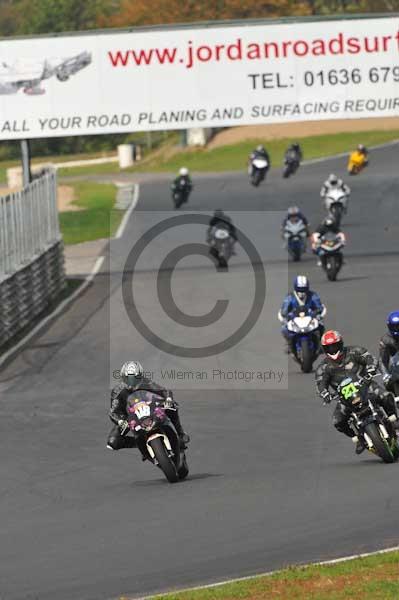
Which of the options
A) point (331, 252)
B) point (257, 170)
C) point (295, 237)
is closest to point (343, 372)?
point (331, 252)

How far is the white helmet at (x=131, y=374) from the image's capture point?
1451 cm

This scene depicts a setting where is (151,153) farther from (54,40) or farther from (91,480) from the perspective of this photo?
(91,480)

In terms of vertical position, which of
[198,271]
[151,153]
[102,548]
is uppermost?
[102,548]

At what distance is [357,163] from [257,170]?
403 cm

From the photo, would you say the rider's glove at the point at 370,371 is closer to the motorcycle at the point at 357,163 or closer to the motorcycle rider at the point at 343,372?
the motorcycle rider at the point at 343,372

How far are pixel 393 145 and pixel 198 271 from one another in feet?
115

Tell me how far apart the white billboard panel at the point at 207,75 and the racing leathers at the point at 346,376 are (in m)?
19.9

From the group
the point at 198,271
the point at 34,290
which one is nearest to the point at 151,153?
the point at 198,271

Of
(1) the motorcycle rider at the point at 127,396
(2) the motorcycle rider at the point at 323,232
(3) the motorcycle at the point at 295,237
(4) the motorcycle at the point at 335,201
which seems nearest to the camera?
(1) the motorcycle rider at the point at 127,396

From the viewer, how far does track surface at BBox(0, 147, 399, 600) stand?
10.6 meters

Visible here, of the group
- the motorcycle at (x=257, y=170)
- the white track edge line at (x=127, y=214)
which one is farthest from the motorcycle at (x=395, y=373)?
the motorcycle at (x=257, y=170)

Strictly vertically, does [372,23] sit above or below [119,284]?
above

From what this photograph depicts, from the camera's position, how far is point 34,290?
3105cm

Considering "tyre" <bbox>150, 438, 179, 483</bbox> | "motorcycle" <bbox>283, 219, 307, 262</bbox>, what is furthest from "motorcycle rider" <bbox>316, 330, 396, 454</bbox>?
"motorcycle" <bbox>283, 219, 307, 262</bbox>
